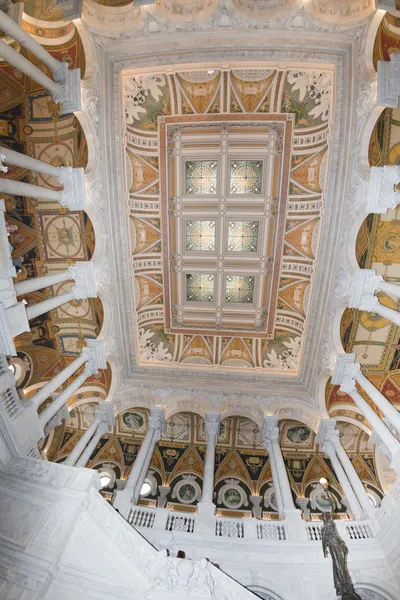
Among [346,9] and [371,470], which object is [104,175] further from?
[371,470]

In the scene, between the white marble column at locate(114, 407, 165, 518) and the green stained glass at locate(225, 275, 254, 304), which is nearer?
the white marble column at locate(114, 407, 165, 518)

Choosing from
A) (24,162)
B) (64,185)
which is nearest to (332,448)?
(64,185)

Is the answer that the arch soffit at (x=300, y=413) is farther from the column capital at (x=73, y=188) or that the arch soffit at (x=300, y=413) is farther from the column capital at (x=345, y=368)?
the column capital at (x=73, y=188)

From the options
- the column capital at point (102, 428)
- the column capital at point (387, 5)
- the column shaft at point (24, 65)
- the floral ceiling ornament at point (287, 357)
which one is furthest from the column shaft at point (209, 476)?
the column capital at point (387, 5)

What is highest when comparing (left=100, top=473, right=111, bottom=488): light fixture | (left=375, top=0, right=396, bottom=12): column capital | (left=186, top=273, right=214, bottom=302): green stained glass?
(left=375, top=0, right=396, bottom=12): column capital

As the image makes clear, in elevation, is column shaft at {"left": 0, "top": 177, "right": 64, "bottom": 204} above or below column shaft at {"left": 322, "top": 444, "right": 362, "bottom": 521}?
above

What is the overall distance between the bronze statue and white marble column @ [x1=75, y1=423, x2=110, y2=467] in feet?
26.5

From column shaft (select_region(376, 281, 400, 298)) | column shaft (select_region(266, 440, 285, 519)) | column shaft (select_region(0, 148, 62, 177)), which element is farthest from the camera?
column shaft (select_region(266, 440, 285, 519))

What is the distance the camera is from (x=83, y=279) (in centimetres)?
1159

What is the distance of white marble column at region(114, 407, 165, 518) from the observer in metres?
9.87

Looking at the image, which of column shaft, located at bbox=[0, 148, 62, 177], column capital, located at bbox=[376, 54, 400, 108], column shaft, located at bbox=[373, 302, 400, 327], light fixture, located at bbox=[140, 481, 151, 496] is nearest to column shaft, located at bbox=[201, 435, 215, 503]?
light fixture, located at bbox=[140, 481, 151, 496]

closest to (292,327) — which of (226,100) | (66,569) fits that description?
(226,100)

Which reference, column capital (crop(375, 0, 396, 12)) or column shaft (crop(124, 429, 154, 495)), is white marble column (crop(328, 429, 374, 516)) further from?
column capital (crop(375, 0, 396, 12))

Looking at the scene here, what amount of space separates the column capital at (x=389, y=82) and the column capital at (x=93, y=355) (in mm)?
11369
